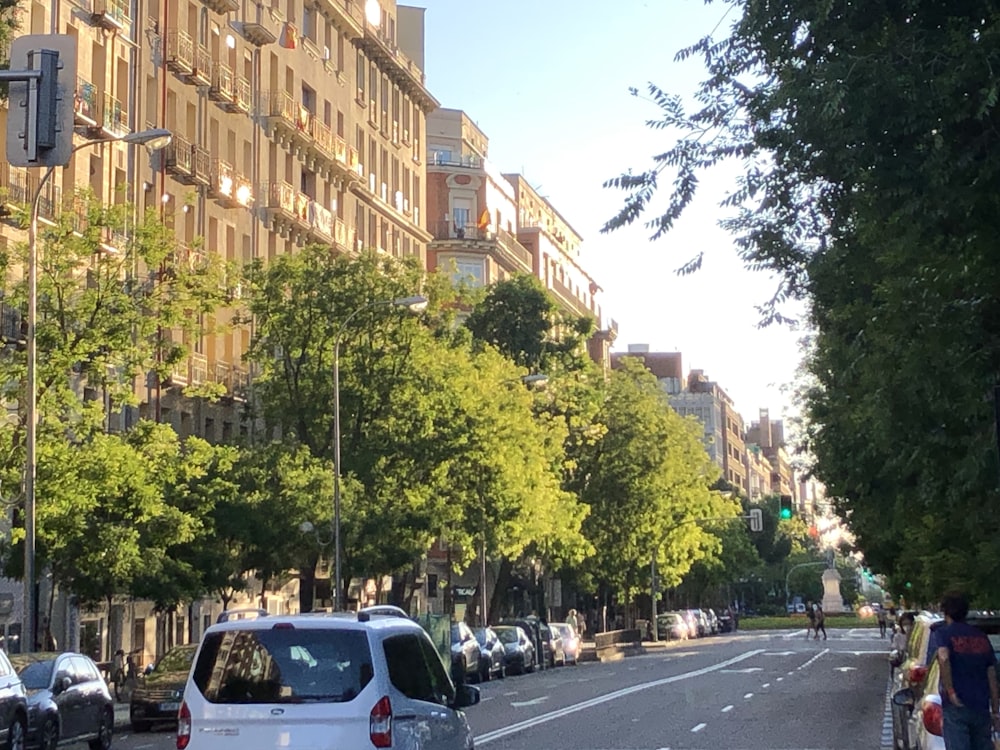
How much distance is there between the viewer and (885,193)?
42.9ft

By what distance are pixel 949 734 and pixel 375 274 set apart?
34.4 m

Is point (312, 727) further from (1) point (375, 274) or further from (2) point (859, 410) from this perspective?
(1) point (375, 274)

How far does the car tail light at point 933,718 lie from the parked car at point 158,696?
17610mm

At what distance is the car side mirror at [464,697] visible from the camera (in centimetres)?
1334

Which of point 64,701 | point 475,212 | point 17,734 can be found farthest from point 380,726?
point 475,212

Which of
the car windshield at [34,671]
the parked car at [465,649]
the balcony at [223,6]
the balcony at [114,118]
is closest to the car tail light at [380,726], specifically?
the car windshield at [34,671]

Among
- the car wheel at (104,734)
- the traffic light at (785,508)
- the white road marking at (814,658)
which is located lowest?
the white road marking at (814,658)

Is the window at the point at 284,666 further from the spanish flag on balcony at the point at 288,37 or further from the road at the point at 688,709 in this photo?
the spanish flag on balcony at the point at 288,37

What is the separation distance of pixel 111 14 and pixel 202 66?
7015 mm

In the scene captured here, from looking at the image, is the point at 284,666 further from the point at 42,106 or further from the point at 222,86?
the point at 222,86

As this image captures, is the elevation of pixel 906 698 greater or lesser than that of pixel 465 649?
greater

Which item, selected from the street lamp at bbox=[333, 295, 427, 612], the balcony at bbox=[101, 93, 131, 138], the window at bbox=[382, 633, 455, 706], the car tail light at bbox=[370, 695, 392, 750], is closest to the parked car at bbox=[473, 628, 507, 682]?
the street lamp at bbox=[333, 295, 427, 612]

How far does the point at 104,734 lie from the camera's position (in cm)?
2489

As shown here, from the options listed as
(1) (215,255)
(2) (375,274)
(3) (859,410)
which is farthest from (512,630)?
(3) (859,410)
